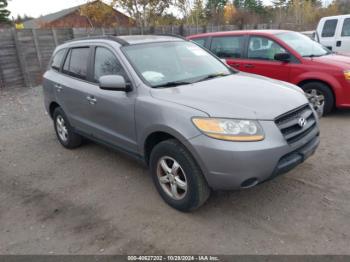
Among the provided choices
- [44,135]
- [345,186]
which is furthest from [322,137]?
[44,135]

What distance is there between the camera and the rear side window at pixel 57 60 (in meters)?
5.08

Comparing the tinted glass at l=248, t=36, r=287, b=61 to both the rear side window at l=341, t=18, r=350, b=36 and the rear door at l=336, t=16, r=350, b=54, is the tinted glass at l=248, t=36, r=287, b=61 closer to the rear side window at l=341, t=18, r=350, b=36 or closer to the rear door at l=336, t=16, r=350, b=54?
the rear door at l=336, t=16, r=350, b=54

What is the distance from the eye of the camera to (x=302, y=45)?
652 centimetres

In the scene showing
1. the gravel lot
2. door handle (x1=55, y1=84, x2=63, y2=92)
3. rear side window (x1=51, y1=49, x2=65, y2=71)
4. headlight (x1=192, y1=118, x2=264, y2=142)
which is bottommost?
the gravel lot

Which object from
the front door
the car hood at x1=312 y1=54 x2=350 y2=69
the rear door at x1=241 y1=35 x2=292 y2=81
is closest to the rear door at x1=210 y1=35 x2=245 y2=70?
the rear door at x1=241 y1=35 x2=292 y2=81

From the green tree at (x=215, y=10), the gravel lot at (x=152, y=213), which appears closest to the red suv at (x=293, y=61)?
the gravel lot at (x=152, y=213)

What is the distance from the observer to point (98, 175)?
170 inches

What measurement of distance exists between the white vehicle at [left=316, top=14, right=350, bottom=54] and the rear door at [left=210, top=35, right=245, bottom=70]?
3.86 metres

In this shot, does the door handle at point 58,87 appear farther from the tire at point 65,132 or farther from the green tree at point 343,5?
the green tree at point 343,5

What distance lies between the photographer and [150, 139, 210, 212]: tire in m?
2.94

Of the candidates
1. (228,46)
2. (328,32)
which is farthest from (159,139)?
(328,32)

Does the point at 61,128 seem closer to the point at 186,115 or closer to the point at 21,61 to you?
the point at 186,115

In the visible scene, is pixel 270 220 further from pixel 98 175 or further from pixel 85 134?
pixel 85 134

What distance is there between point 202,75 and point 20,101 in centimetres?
730
